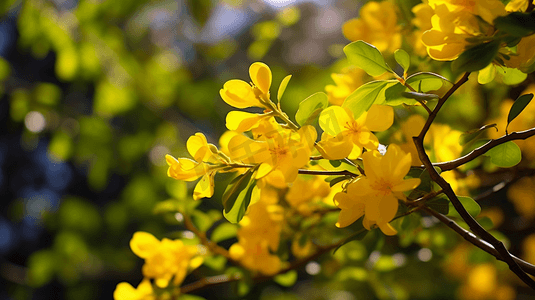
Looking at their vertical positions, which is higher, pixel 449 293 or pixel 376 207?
pixel 376 207

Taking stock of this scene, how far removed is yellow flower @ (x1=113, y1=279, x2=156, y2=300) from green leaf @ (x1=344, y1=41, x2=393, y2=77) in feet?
1.29

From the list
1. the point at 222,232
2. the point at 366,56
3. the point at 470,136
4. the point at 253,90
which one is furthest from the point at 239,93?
the point at 222,232

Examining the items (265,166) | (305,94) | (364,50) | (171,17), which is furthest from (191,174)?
(171,17)

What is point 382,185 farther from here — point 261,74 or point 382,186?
point 261,74

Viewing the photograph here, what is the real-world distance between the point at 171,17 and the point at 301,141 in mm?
2230

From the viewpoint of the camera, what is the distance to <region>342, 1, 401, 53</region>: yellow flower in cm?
53

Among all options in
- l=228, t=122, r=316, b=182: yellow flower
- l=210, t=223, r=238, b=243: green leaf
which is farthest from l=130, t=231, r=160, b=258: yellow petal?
l=228, t=122, r=316, b=182: yellow flower

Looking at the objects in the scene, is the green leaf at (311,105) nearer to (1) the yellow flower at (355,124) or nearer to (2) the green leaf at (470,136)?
(1) the yellow flower at (355,124)

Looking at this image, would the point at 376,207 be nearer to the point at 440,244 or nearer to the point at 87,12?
the point at 440,244

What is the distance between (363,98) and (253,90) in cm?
9

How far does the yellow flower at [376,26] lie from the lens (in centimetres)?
53

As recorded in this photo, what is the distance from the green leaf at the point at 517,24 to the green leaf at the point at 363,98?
0.09 m

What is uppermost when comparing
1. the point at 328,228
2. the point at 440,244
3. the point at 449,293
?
the point at 328,228

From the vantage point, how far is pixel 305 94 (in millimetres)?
1257
